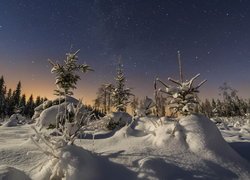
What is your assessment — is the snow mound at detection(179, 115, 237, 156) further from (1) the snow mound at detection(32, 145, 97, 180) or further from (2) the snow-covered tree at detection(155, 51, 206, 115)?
(1) the snow mound at detection(32, 145, 97, 180)

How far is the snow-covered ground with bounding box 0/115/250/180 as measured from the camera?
481 cm

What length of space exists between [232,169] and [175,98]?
9.20 ft

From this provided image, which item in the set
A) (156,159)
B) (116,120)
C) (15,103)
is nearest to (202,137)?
(156,159)

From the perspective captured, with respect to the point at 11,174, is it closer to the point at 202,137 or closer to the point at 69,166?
the point at 69,166

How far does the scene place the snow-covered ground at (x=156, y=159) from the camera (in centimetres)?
481

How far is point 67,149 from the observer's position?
5.22 metres

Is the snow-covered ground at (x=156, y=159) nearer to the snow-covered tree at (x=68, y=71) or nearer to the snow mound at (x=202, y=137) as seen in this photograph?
the snow mound at (x=202, y=137)

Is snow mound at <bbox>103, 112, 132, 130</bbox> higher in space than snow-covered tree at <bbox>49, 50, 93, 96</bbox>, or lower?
lower

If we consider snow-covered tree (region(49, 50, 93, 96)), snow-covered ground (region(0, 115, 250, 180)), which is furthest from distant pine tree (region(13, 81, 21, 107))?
snow-covered ground (region(0, 115, 250, 180))

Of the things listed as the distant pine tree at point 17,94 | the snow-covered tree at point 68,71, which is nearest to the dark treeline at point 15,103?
the distant pine tree at point 17,94

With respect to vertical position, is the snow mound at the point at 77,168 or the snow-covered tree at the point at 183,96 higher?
the snow-covered tree at the point at 183,96

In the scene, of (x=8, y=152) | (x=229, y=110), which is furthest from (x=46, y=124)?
(x=229, y=110)

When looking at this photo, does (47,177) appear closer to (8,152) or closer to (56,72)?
(8,152)

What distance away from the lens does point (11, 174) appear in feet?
15.2
